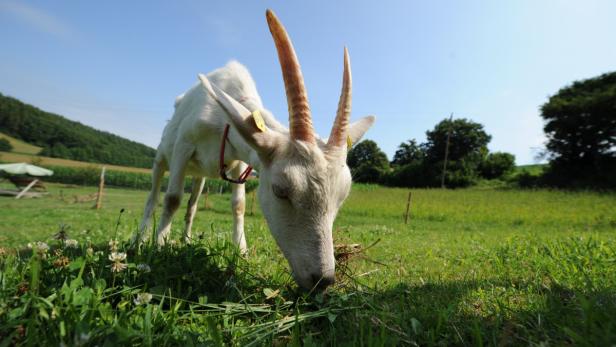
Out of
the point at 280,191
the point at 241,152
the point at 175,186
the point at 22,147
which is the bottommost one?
the point at 175,186

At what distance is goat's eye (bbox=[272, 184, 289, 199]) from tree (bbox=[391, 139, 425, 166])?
65.9 meters

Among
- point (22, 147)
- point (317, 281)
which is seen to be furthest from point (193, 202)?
point (22, 147)

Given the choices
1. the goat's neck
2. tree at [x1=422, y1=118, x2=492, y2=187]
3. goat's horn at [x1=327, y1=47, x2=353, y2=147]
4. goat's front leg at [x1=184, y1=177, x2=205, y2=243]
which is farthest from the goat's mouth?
tree at [x1=422, y1=118, x2=492, y2=187]

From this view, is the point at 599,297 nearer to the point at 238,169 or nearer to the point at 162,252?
the point at 162,252

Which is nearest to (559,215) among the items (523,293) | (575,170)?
(523,293)

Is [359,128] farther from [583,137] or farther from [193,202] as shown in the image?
[583,137]

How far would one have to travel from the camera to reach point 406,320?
173cm

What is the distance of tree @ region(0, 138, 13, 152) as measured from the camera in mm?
67838

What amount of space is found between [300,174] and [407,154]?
68636 mm

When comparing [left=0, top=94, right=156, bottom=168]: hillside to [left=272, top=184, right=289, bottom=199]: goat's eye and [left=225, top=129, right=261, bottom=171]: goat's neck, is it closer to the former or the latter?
[left=225, top=129, right=261, bottom=171]: goat's neck

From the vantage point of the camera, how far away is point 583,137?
3812 centimetres

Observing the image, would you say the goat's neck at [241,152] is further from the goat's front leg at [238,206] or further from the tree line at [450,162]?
the tree line at [450,162]

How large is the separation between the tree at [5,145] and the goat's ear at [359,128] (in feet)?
302

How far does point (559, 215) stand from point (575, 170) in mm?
30163
